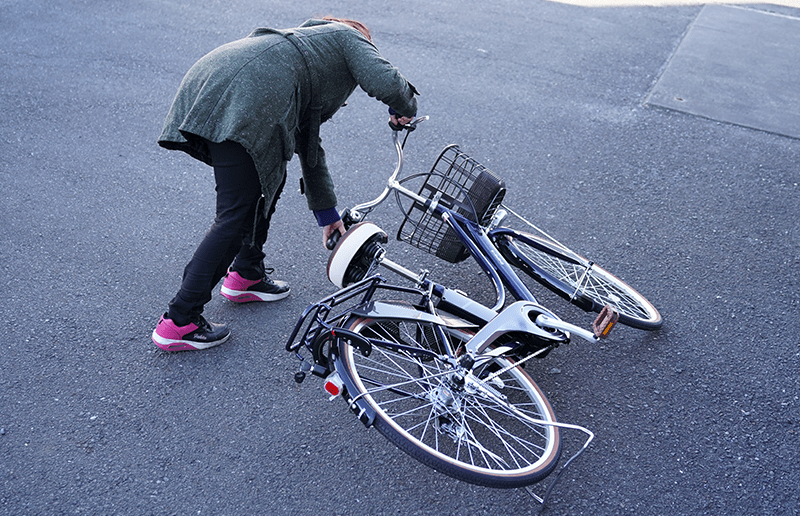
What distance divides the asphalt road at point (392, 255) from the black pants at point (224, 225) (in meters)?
0.35

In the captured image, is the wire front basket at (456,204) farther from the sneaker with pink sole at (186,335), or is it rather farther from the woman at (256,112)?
the sneaker with pink sole at (186,335)

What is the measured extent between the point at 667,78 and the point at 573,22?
1622mm

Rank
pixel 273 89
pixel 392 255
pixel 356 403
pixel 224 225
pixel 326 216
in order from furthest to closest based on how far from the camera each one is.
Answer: pixel 392 255
pixel 326 216
pixel 224 225
pixel 273 89
pixel 356 403

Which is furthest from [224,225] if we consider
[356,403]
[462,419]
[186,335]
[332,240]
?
[462,419]

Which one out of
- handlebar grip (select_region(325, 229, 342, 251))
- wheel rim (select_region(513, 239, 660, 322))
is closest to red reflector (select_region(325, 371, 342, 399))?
handlebar grip (select_region(325, 229, 342, 251))

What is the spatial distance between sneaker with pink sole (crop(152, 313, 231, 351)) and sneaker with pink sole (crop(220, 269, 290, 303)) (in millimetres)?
294

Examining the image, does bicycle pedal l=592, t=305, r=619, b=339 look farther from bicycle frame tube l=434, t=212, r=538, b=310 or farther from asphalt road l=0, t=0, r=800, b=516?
asphalt road l=0, t=0, r=800, b=516

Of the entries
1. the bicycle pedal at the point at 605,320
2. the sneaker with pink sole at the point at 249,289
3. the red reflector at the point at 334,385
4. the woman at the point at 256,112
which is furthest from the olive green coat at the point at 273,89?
the bicycle pedal at the point at 605,320

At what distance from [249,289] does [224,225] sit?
685mm

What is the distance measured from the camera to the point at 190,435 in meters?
2.73

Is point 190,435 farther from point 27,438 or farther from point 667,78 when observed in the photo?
point 667,78

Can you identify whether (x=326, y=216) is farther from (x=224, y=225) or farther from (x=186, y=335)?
(x=186, y=335)

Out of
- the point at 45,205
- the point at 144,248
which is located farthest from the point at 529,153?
the point at 45,205

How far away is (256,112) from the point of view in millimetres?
2510
